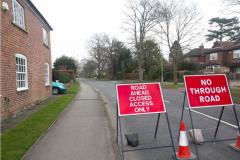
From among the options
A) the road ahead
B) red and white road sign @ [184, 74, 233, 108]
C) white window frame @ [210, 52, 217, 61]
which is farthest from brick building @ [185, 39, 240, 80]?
red and white road sign @ [184, 74, 233, 108]

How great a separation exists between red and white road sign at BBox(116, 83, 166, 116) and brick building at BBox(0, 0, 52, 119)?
463cm

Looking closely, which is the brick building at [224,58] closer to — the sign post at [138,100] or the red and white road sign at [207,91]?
the red and white road sign at [207,91]

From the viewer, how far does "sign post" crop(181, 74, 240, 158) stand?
6.71m

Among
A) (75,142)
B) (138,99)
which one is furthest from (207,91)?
(75,142)

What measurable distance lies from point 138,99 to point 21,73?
7.26 metres

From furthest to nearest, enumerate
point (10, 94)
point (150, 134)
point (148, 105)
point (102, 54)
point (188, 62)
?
1. point (102, 54)
2. point (188, 62)
3. point (10, 94)
4. point (150, 134)
5. point (148, 105)

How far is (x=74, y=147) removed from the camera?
267 inches

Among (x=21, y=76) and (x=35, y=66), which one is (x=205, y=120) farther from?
(x=35, y=66)

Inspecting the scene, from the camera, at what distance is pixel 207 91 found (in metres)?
6.87

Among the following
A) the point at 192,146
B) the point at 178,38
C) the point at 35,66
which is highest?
the point at 178,38

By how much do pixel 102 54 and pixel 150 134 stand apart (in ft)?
273

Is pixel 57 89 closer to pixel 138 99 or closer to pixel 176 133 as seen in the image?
pixel 176 133

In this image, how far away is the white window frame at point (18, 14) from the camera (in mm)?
11590

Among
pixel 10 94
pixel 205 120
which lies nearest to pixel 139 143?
pixel 205 120
